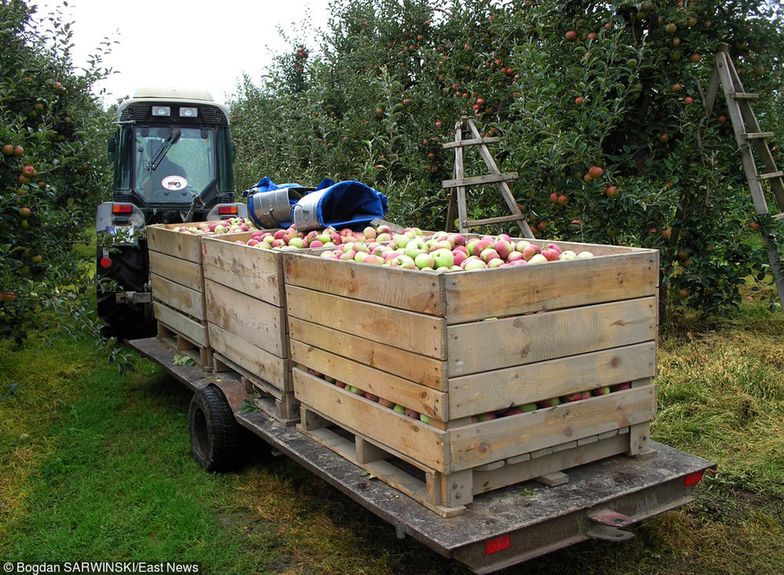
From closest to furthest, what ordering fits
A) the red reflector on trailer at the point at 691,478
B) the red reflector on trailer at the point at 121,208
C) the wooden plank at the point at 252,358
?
the red reflector on trailer at the point at 691,478 < the wooden plank at the point at 252,358 < the red reflector on trailer at the point at 121,208

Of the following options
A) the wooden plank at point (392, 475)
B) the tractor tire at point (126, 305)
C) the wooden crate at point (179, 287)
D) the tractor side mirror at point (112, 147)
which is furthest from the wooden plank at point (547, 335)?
the tractor side mirror at point (112, 147)

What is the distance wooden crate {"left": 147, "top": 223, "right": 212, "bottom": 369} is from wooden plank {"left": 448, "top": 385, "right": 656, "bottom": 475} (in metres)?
2.75

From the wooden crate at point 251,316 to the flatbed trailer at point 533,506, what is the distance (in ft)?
1.59

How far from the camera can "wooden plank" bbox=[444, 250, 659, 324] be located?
281 cm

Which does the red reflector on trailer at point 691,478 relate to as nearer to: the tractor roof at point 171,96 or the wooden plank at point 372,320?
the wooden plank at point 372,320

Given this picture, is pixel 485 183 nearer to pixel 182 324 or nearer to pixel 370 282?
pixel 182 324

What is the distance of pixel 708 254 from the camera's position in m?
7.03

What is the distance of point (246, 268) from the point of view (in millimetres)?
4316

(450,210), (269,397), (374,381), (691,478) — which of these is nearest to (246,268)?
(269,397)

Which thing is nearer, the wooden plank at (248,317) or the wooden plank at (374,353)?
the wooden plank at (374,353)

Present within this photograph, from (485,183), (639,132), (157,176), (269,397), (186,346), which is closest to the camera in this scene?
(269,397)

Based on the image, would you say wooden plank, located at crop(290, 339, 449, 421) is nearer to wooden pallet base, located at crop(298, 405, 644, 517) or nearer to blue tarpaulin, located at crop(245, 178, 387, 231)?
wooden pallet base, located at crop(298, 405, 644, 517)

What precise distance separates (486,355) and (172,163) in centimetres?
634

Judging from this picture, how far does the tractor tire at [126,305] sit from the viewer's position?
24.4 feet
